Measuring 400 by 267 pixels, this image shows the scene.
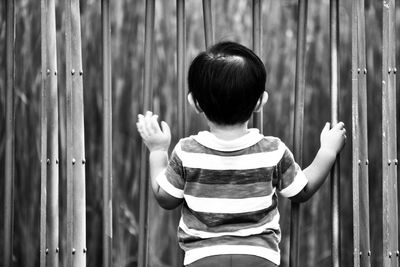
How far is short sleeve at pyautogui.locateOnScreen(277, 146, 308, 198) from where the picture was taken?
1775 mm

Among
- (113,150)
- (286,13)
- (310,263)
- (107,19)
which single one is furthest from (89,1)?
(310,263)

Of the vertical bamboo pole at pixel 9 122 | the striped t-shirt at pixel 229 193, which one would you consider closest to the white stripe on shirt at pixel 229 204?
the striped t-shirt at pixel 229 193

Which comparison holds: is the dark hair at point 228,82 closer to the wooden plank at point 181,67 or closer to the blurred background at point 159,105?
the wooden plank at point 181,67

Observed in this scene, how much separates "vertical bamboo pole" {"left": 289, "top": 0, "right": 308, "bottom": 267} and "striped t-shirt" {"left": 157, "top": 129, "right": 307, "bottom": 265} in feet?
0.50

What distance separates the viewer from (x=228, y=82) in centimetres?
168

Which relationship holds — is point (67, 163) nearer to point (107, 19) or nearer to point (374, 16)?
point (107, 19)

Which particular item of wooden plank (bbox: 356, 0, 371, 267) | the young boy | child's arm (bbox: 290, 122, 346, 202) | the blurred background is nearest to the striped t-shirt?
the young boy

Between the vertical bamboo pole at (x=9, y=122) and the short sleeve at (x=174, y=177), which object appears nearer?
the short sleeve at (x=174, y=177)

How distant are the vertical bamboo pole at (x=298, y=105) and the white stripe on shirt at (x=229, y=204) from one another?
0.68ft

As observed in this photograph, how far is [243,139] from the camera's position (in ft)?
5.65

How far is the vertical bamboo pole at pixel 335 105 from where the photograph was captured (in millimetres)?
1893

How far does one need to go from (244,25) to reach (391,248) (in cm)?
71

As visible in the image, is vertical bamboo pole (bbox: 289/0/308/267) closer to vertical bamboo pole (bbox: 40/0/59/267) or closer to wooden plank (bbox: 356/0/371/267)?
wooden plank (bbox: 356/0/371/267)

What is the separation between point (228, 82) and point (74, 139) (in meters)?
0.43
